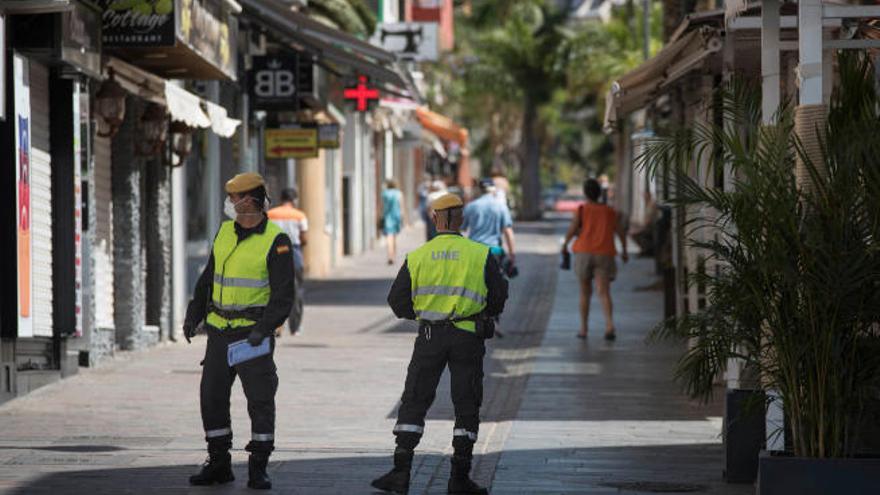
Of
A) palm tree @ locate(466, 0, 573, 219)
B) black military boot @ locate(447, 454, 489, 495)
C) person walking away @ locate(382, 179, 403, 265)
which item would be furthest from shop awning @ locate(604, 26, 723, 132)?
palm tree @ locate(466, 0, 573, 219)

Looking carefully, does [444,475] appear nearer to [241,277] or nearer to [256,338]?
[256,338]

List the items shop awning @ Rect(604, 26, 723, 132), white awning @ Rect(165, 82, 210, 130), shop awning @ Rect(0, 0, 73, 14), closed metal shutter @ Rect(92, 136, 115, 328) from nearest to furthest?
1. shop awning @ Rect(0, 0, 73, 14)
2. shop awning @ Rect(604, 26, 723, 132)
3. white awning @ Rect(165, 82, 210, 130)
4. closed metal shutter @ Rect(92, 136, 115, 328)

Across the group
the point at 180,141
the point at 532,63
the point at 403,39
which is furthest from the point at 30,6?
the point at 532,63

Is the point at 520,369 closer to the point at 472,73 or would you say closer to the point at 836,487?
the point at 836,487

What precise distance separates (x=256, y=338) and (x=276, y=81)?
17.5 m

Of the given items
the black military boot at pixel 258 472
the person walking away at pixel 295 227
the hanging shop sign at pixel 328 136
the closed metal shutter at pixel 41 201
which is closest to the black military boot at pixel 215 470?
the black military boot at pixel 258 472

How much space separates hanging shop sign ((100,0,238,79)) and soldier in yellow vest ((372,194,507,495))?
7656 mm

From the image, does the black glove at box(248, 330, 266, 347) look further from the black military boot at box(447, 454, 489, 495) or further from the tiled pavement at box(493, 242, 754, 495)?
the tiled pavement at box(493, 242, 754, 495)

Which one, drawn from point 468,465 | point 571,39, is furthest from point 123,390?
A: point 571,39

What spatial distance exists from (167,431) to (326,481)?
8.68ft

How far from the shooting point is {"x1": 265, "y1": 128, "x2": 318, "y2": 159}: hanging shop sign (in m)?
29.4

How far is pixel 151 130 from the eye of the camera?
65.7 feet

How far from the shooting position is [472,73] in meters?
73.8

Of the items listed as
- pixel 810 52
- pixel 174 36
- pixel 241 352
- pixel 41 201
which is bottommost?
pixel 241 352
